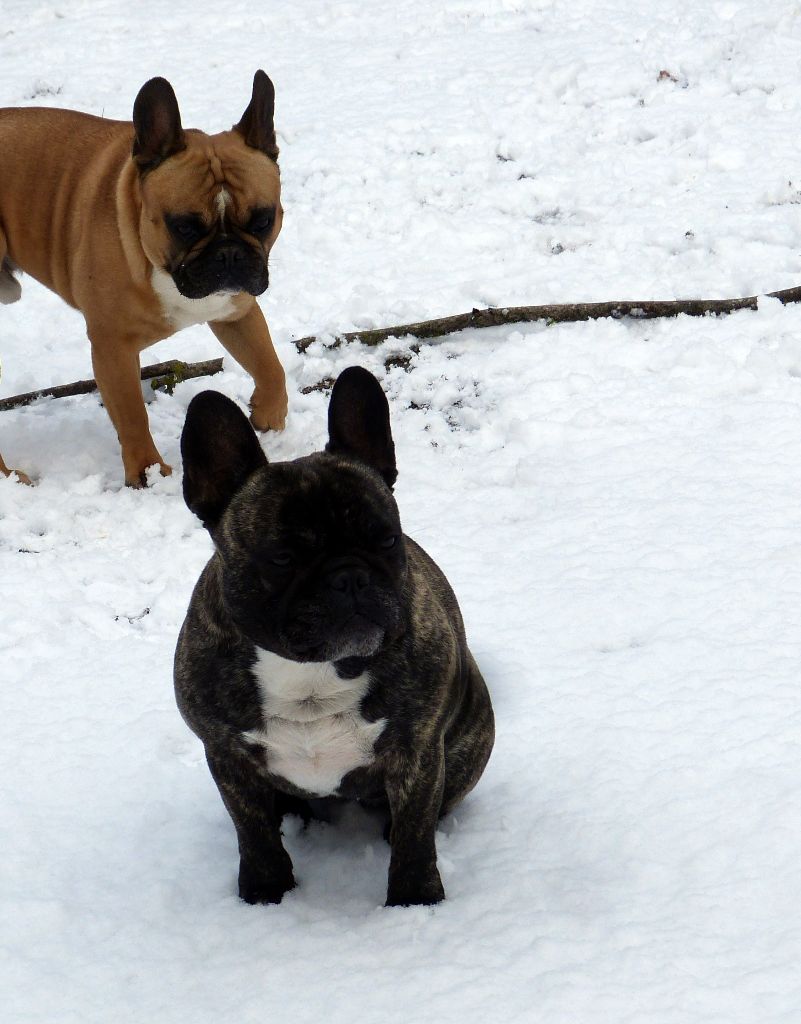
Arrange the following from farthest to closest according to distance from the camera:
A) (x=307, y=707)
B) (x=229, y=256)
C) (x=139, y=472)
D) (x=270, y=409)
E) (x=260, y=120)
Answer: (x=270, y=409) → (x=139, y=472) → (x=260, y=120) → (x=229, y=256) → (x=307, y=707)

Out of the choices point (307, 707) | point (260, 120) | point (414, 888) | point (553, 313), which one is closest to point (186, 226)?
point (260, 120)

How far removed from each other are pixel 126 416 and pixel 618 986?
9.99 ft

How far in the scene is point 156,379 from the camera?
5.27 metres

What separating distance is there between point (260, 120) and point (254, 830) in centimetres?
284

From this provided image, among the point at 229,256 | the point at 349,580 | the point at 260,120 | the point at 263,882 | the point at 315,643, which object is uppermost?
the point at 260,120

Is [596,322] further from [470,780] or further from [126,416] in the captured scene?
[470,780]

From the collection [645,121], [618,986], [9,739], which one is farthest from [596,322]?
[618,986]

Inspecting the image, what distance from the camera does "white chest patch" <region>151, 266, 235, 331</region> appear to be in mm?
4340

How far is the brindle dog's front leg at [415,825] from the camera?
95.8 inches

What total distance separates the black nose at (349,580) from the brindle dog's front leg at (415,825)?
45 centimetres

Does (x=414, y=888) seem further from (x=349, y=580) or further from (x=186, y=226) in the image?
(x=186, y=226)

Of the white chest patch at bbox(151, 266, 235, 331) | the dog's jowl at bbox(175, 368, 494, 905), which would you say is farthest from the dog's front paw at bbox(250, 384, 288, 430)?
the dog's jowl at bbox(175, 368, 494, 905)

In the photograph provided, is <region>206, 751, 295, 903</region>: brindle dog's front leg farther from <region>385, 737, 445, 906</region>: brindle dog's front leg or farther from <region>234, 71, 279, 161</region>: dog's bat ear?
<region>234, 71, 279, 161</region>: dog's bat ear

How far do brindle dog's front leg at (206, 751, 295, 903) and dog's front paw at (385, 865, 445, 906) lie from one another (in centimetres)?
26
